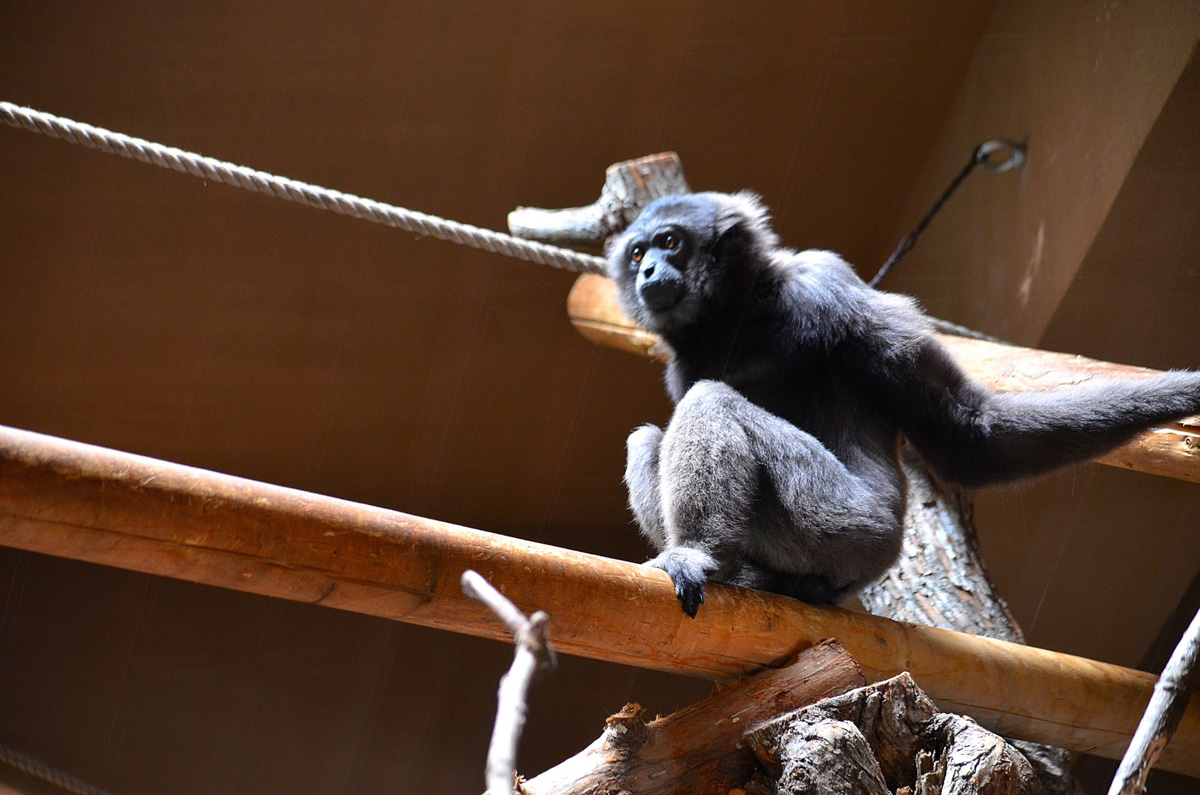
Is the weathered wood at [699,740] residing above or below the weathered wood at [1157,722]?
below

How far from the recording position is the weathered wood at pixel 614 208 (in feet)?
16.0

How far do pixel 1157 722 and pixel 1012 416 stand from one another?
1.29 m

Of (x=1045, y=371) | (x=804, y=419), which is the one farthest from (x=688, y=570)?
(x=1045, y=371)

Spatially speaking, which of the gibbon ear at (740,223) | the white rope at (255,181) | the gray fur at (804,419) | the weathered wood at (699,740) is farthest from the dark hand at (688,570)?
the white rope at (255,181)

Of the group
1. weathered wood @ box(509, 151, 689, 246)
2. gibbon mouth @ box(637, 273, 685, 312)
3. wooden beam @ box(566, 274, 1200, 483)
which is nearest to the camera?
wooden beam @ box(566, 274, 1200, 483)

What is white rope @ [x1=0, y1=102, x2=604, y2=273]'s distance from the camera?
3.19 metres

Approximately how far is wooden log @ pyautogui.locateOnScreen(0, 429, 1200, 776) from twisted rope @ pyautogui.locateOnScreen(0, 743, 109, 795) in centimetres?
236

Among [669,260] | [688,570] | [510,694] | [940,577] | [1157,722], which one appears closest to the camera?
[510,694]

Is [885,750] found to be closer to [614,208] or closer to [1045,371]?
[1045,371]

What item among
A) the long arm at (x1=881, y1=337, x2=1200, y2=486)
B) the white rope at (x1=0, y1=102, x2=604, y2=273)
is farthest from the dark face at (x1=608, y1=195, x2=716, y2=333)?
the long arm at (x1=881, y1=337, x2=1200, y2=486)

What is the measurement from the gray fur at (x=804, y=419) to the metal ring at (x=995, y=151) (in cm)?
249

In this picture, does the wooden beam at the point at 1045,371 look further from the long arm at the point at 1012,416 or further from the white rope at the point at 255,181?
the white rope at the point at 255,181

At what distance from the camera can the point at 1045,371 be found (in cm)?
373

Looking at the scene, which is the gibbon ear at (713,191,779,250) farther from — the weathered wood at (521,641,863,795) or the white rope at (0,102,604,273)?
the weathered wood at (521,641,863,795)
